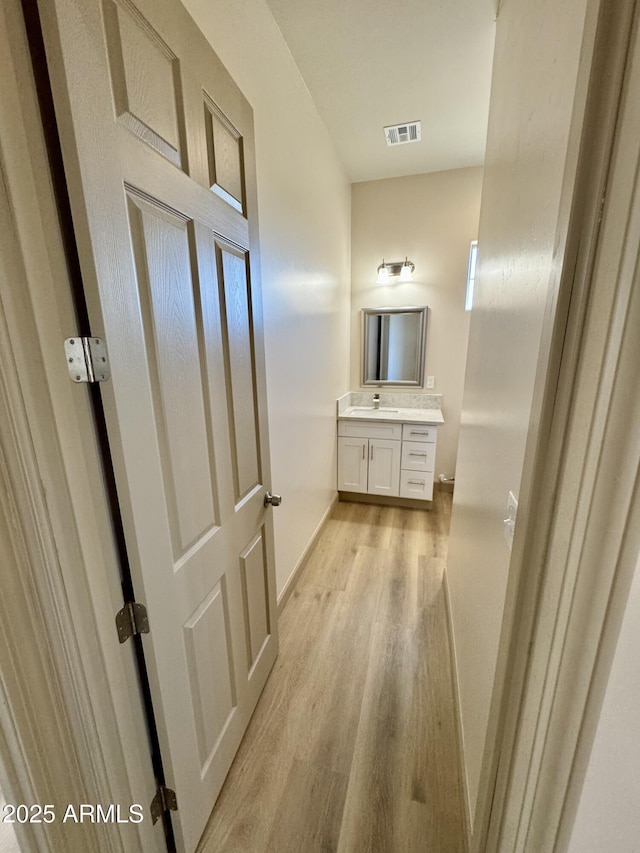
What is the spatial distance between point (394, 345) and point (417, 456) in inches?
46.5

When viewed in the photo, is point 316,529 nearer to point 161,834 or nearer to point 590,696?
point 161,834

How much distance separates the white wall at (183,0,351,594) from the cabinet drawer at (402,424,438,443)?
0.66 m

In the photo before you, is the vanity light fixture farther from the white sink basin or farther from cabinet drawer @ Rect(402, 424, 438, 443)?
cabinet drawer @ Rect(402, 424, 438, 443)

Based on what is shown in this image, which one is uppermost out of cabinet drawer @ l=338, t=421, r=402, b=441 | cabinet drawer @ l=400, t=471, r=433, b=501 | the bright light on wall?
the bright light on wall

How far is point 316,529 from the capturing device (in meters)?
2.66

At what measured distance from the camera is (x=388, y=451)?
3059 millimetres

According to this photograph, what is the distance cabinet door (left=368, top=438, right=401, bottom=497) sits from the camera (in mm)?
3047

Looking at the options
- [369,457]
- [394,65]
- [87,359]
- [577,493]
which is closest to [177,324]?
[87,359]

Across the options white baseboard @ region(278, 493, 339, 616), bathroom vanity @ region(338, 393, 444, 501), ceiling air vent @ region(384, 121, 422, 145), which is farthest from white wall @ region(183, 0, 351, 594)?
ceiling air vent @ region(384, 121, 422, 145)

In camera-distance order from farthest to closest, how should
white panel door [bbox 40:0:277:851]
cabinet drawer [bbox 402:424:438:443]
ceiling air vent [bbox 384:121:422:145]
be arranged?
cabinet drawer [bbox 402:424:438:443] → ceiling air vent [bbox 384:121:422:145] → white panel door [bbox 40:0:277:851]

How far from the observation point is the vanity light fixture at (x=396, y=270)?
3152mm

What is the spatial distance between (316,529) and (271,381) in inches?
57.1

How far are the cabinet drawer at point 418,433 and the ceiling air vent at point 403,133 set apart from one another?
2.18 meters

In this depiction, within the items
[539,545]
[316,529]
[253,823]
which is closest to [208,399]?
[539,545]
